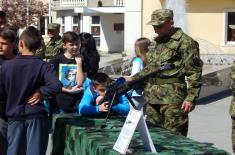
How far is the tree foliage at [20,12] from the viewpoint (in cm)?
4384

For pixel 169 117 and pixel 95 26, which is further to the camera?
pixel 95 26

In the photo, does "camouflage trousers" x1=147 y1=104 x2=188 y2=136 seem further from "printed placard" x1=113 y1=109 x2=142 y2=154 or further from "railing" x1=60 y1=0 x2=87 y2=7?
"railing" x1=60 y1=0 x2=87 y2=7

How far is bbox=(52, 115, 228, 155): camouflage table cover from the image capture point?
4246 millimetres

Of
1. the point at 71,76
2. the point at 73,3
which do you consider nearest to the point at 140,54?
the point at 71,76

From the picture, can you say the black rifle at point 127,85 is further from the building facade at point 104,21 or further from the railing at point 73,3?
the railing at point 73,3

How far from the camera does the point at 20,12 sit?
148 ft

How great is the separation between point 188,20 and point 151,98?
73.8 feet

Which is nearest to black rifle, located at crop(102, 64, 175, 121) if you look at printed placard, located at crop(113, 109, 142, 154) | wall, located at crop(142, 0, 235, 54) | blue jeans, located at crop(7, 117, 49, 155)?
printed placard, located at crop(113, 109, 142, 154)

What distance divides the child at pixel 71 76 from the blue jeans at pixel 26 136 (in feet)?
5.75

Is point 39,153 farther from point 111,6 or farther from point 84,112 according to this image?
point 111,6

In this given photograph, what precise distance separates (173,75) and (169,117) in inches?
16.7

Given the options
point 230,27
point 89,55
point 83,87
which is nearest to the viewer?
point 83,87

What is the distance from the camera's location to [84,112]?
6.01m

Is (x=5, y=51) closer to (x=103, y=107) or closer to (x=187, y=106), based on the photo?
(x=103, y=107)
